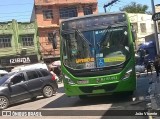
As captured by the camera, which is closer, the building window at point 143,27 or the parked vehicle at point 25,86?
the parked vehicle at point 25,86

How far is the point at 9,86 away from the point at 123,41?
6379 millimetres

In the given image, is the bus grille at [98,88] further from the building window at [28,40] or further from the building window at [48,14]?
the building window at [48,14]

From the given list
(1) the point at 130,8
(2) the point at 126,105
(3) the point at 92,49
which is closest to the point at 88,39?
(3) the point at 92,49

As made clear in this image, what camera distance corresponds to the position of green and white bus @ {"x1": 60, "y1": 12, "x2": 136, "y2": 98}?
14.1 m

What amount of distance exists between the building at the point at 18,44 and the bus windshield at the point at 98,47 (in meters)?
32.5

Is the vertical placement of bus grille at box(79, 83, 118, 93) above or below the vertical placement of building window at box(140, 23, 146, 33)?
below

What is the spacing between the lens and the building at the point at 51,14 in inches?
1924

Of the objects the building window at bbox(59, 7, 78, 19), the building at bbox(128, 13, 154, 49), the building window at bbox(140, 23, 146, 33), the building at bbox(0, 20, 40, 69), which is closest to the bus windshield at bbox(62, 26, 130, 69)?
the building at bbox(0, 20, 40, 69)

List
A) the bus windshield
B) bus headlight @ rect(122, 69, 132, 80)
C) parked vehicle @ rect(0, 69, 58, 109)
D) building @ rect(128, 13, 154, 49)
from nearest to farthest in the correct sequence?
bus headlight @ rect(122, 69, 132, 80) → the bus windshield → parked vehicle @ rect(0, 69, 58, 109) → building @ rect(128, 13, 154, 49)

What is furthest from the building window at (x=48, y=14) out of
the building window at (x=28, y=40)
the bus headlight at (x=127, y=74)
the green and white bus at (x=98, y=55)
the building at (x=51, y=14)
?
the bus headlight at (x=127, y=74)

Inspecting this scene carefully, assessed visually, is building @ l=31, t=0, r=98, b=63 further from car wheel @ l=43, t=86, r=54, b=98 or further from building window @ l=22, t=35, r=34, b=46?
car wheel @ l=43, t=86, r=54, b=98

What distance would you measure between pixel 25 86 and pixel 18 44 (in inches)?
1146

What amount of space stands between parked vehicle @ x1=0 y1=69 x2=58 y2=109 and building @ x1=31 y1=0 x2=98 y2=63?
27.9m

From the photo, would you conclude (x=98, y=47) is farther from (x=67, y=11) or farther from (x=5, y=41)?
(x=67, y=11)
